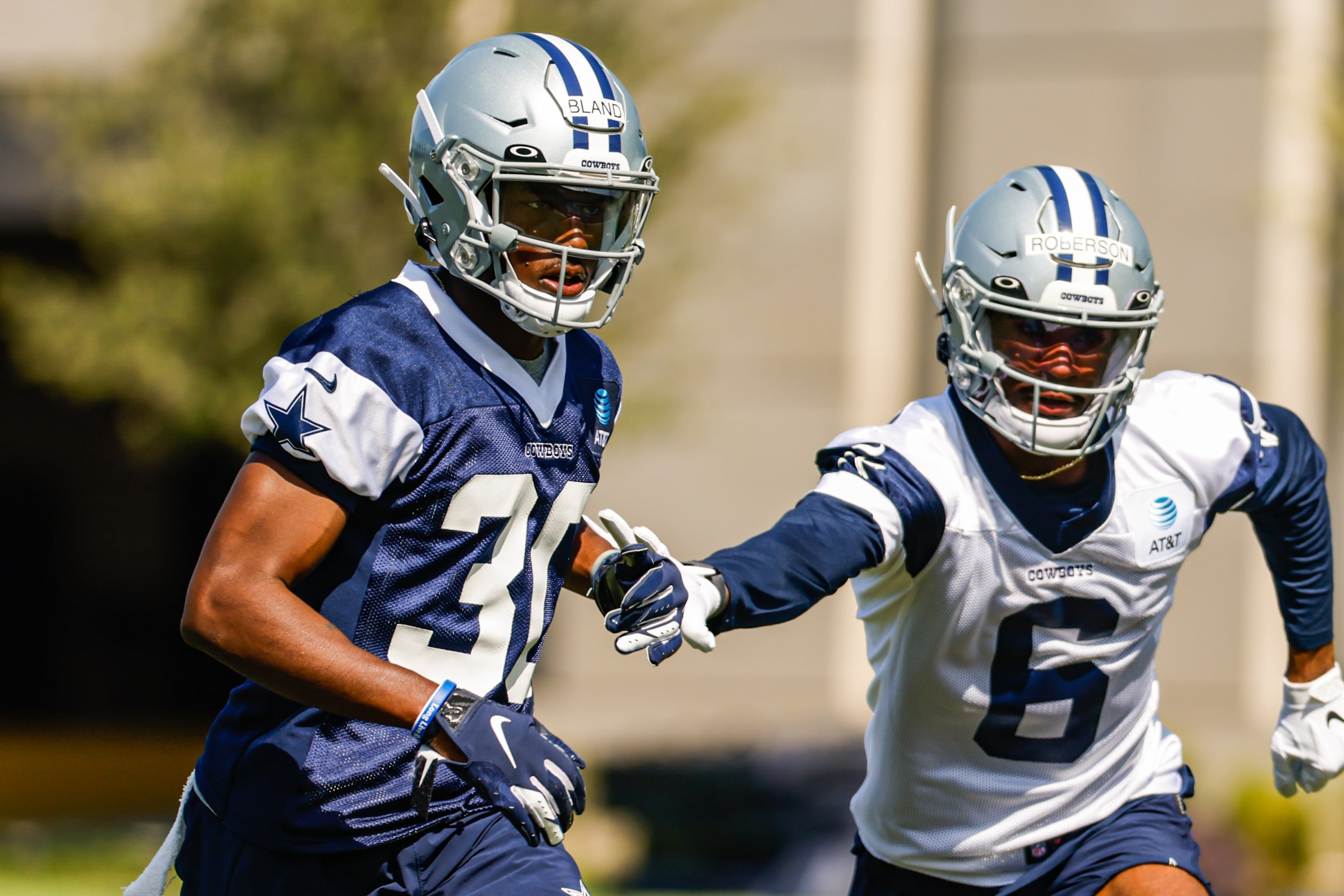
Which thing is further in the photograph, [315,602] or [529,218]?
[529,218]

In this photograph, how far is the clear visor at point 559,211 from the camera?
3.11m

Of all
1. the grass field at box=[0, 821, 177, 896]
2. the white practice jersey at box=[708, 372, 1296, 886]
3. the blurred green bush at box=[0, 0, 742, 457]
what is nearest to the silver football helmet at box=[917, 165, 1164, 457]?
the white practice jersey at box=[708, 372, 1296, 886]

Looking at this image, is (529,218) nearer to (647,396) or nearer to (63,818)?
(647,396)

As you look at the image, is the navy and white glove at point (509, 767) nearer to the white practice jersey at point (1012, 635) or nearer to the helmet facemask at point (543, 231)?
the helmet facemask at point (543, 231)

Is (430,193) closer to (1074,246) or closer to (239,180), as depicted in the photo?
(1074,246)

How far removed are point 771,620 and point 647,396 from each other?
674cm

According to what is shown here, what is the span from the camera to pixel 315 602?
9.50 ft

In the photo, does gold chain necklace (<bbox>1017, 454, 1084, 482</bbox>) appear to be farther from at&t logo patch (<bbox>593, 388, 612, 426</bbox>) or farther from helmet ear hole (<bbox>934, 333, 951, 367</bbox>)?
at&t logo patch (<bbox>593, 388, 612, 426</bbox>)

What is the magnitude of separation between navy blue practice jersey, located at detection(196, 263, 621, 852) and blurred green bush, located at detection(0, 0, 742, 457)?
5.65m

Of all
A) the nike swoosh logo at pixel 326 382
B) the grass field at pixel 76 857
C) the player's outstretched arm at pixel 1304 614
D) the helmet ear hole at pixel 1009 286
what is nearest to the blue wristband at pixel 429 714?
the nike swoosh logo at pixel 326 382

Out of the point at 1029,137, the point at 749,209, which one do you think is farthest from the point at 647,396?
the point at 1029,137

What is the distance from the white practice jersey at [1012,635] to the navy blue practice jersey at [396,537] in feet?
2.36

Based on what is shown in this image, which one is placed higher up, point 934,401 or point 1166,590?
point 934,401

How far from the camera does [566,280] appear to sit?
309 cm
